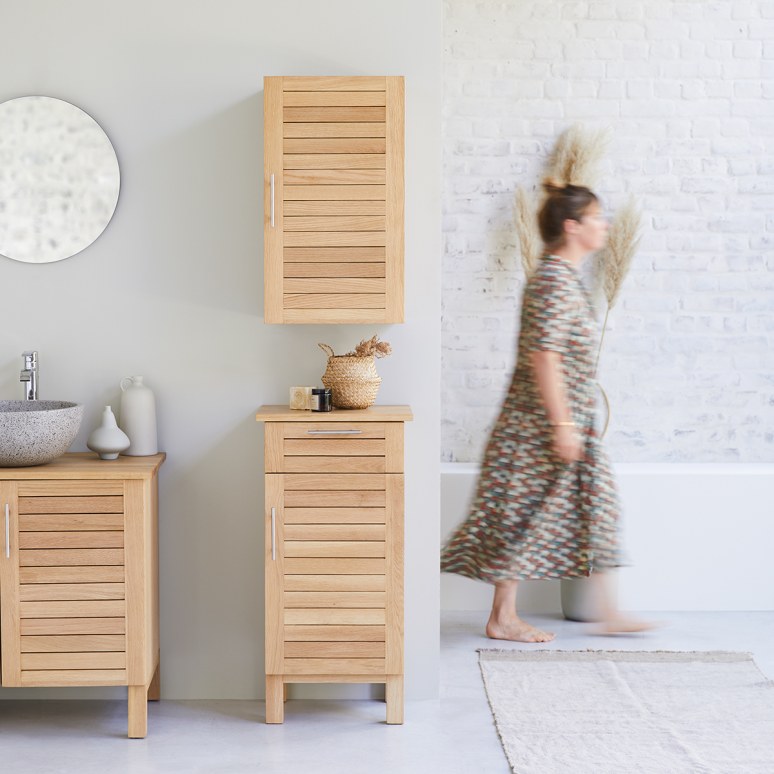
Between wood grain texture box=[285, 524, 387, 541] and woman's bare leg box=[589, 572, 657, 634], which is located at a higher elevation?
wood grain texture box=[285, 524, 387, 541]

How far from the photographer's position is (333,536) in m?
2.69

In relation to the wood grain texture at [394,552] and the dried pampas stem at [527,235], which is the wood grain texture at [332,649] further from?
the dried pampas stem at [527,235]

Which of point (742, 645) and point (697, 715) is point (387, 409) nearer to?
point (697, 715)

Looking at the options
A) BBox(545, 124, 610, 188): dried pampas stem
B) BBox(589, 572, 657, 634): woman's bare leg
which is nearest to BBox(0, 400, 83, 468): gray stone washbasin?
BBox(589, 572, 657, 634): woman's bare leg

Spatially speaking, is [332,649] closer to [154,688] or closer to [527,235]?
[154,688]

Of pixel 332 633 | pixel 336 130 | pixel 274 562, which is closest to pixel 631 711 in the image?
pixel 332 633

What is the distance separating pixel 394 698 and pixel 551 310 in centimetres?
135

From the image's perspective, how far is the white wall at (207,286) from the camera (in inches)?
114

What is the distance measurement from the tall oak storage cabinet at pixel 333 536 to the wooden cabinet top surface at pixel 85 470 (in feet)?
1.19

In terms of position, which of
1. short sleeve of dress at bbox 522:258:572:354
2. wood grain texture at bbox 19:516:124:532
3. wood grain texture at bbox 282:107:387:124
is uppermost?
wood grain texture at bbox 282:107:387:124

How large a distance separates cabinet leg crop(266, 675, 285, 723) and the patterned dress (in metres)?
0.95

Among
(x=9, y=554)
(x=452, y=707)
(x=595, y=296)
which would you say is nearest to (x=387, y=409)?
(x=452, y=707)

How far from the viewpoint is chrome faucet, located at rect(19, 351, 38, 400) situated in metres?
2.85

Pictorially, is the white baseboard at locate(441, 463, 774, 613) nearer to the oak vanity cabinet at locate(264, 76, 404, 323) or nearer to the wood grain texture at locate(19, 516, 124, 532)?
the oak vanity cabinet at locate(264, 76, 404, 323)
